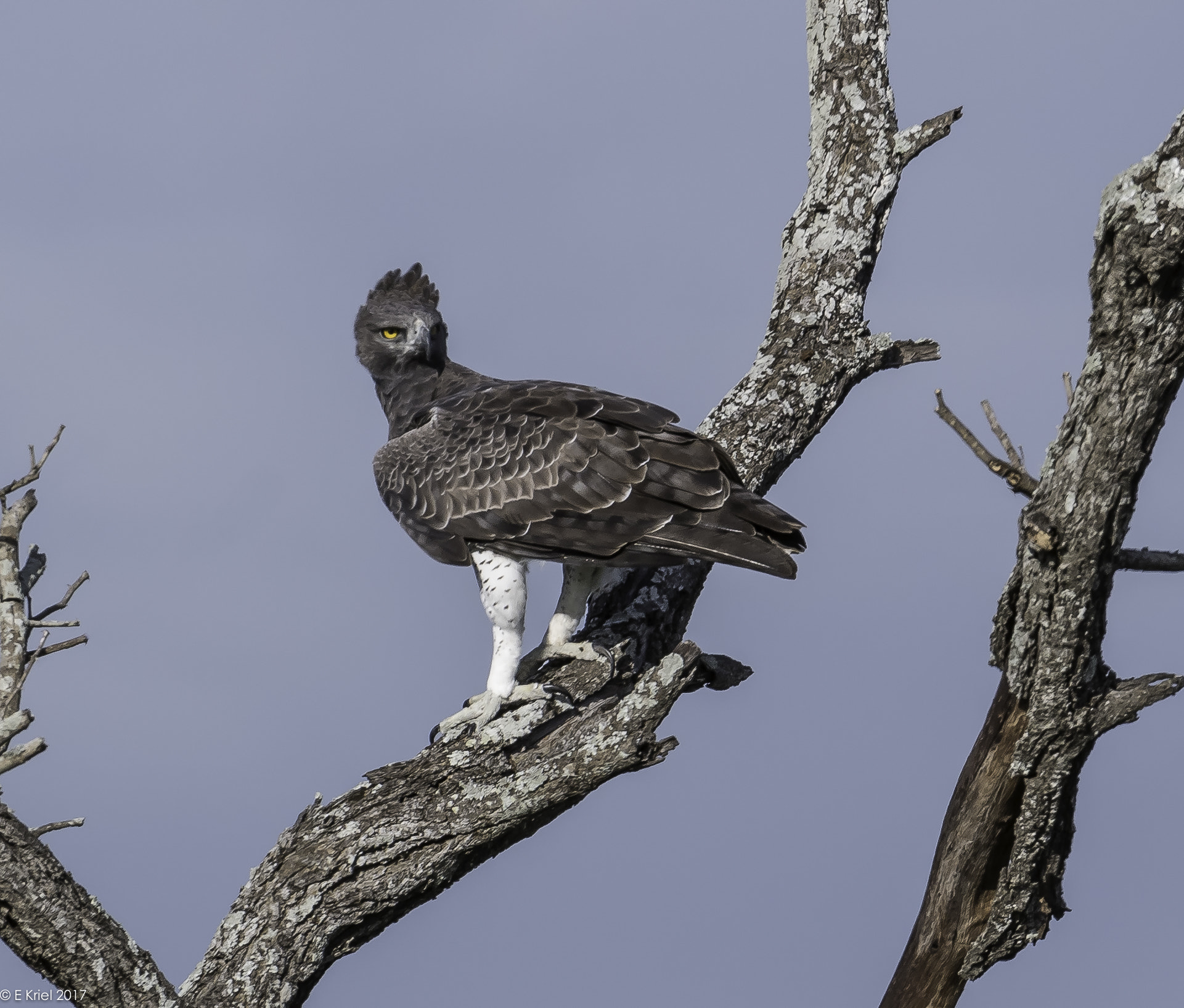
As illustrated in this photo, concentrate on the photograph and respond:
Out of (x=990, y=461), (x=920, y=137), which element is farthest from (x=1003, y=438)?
(x=920, y=137)

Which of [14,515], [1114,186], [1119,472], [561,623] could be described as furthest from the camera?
[561,623]

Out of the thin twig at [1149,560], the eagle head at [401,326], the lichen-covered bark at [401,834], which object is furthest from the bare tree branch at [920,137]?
the lichen-covered bark at [401,834]

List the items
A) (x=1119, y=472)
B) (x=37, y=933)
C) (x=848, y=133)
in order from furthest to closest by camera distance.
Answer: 1. (x=848, y=133)
2. (x=37, y=933)
3. (x=1119, y=472)

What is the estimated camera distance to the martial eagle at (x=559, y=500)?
709 centimetres

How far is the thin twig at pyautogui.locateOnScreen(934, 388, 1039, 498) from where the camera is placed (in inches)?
219

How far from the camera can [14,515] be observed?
7.42 m

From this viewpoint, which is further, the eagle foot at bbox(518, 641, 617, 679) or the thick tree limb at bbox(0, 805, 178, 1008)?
the eagle foot at bbox(518, 641, 617, 679)

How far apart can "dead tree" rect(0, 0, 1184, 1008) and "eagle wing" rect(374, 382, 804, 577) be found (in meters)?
0.88

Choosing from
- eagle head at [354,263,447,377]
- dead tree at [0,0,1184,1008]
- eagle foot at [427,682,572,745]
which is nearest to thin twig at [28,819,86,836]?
dead tree at [0,0,1184,1008]

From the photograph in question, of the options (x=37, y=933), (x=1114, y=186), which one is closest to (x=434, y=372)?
(x=37, y=933)

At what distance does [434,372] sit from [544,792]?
153 inches

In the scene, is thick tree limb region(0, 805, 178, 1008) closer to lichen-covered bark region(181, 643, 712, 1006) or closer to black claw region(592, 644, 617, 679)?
lichen-covered bark region(181, 643, 712, 1006)

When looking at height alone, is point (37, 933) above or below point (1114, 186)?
below

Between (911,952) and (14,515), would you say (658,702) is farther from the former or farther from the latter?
(14,515)
